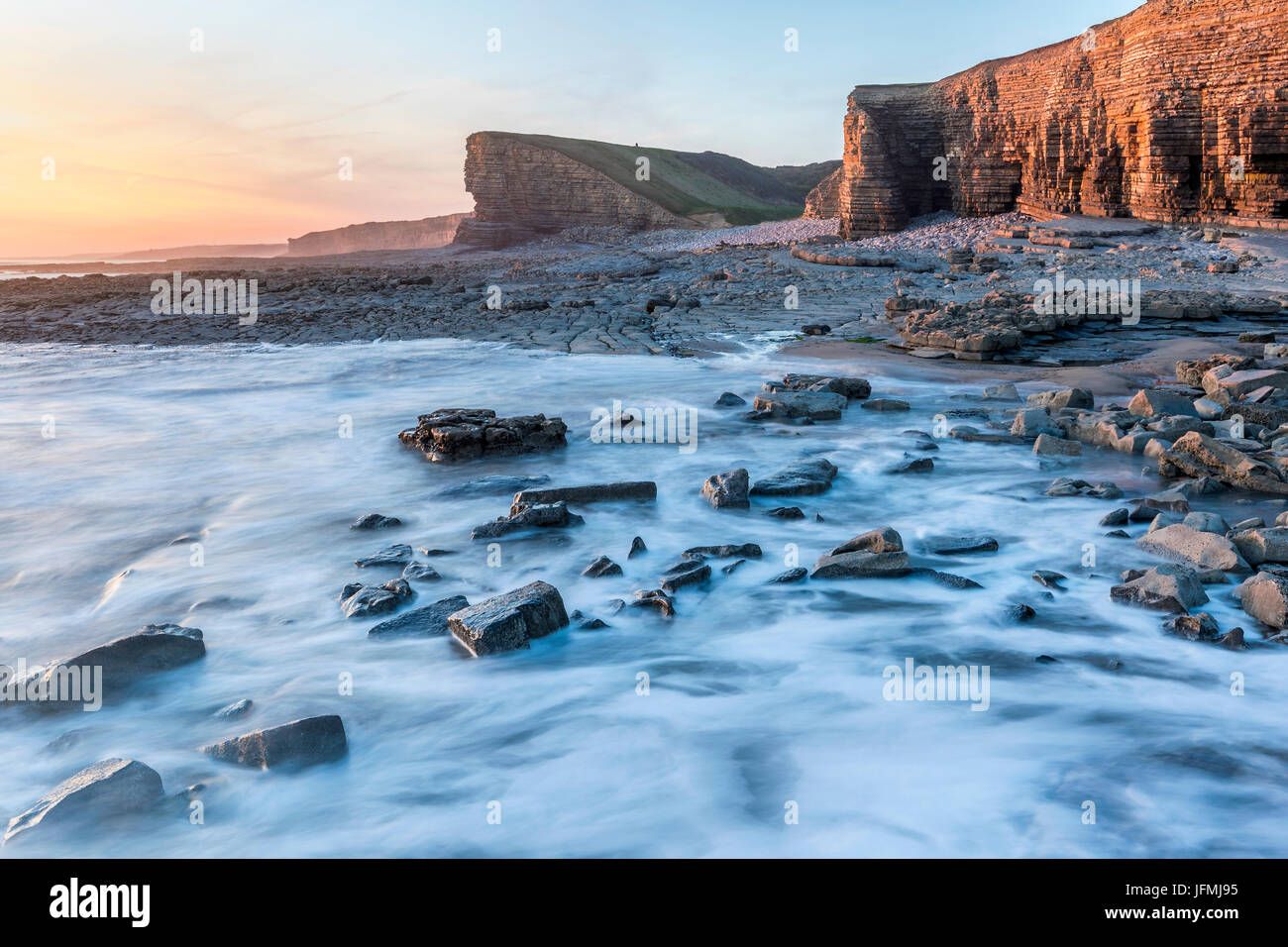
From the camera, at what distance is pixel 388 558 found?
4621 mm

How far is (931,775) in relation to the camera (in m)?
2.65

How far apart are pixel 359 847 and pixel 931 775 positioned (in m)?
1.70

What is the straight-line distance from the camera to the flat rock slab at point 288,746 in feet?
8.91

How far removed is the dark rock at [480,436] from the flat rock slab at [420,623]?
2.90 metres

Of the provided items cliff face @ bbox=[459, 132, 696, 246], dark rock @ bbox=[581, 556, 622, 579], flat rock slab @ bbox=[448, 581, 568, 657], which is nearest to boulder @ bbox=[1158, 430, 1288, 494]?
dark rock @ bbox=[581, 556, 622, 579]

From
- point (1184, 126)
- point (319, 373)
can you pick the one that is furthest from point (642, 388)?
point (1184, 126)

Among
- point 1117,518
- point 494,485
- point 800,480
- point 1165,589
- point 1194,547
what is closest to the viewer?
point 1165,589

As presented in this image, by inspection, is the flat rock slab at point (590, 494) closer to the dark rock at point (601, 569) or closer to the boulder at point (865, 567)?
the dark rock at point (601, 569)

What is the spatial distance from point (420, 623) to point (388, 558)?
0.99 metres

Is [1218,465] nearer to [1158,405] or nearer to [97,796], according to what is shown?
[1158,405]

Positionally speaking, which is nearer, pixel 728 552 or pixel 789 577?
pixel 789 577

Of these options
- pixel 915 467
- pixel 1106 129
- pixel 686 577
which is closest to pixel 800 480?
pixel 915 467

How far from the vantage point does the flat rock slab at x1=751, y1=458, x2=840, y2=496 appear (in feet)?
18.2
